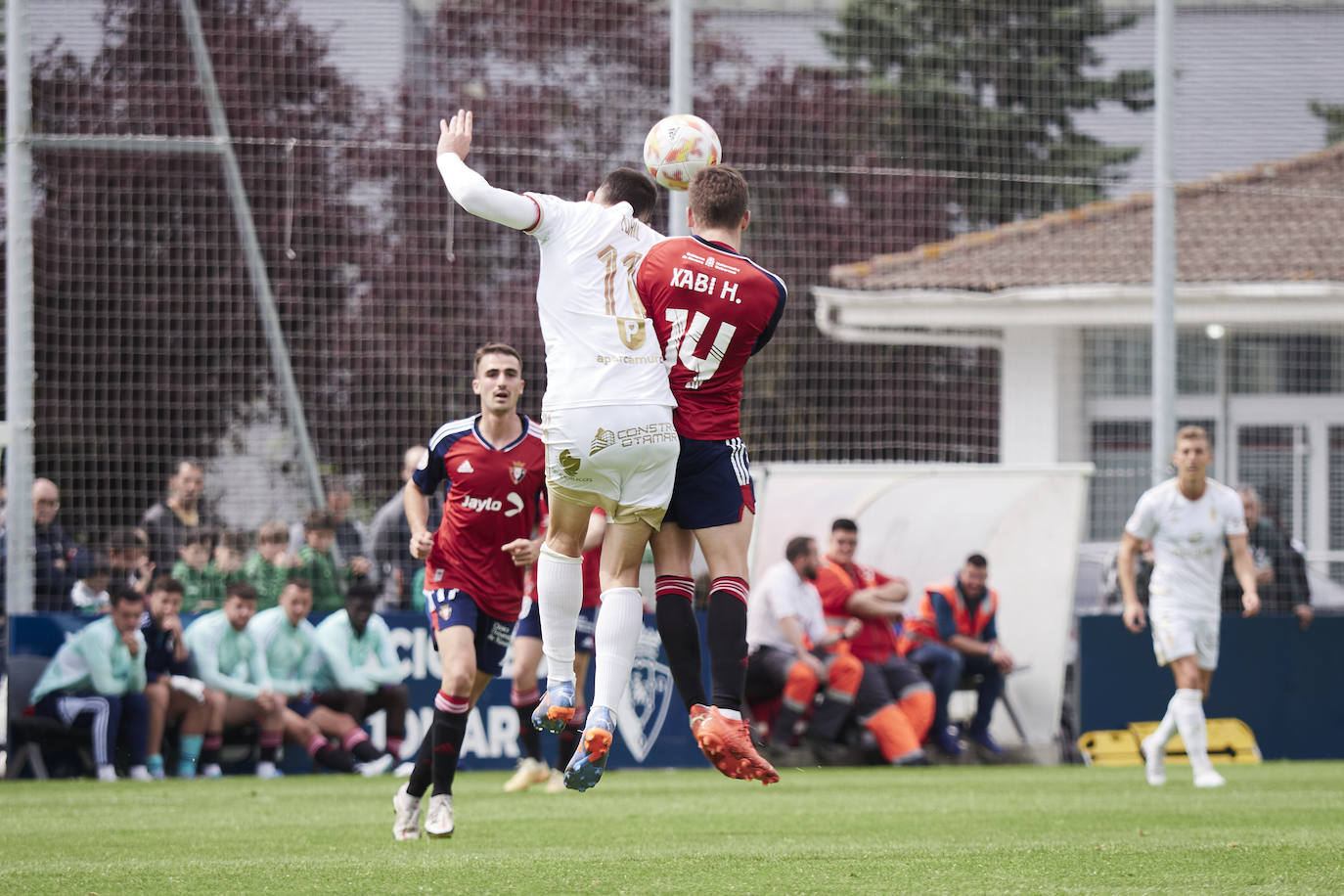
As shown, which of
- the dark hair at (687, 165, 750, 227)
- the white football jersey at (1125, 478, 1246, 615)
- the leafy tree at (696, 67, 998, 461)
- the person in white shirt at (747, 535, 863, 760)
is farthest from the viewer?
the leafy tree at (696, 67, 998, 461)

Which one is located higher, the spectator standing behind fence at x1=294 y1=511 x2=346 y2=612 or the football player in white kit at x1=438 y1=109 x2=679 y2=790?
the football player in white kit at x1=438 y1=109 x2=679 y2=790

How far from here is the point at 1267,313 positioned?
57.4ft

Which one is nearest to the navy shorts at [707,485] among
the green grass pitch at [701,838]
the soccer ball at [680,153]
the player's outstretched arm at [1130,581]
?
the soccer ball at [680,153]

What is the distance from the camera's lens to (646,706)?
13.3m

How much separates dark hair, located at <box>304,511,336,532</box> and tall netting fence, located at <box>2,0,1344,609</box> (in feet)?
3.88

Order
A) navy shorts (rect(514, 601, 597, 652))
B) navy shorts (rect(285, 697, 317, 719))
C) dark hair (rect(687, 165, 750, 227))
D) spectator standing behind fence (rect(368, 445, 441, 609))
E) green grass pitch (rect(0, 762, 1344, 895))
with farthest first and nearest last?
1. spectator standing behind fence (rect(368, 445, 441, 609))
2. navy shorts (rect(285, 697, 317, 719))
3. navy shorts (rect(514, 601, 597, 652))
4. dark hair (rect(687, 165, 750, 227))
5. green grass pitch (rect(0, 762, 1344, 895))

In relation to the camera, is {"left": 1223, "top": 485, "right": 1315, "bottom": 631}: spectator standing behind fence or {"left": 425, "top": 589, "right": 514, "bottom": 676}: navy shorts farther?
{"left": 1223, "top": 485, "right": 1315, "bottom": 631}: spectator standing behind fence

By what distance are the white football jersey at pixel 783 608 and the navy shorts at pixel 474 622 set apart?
4.77 metres

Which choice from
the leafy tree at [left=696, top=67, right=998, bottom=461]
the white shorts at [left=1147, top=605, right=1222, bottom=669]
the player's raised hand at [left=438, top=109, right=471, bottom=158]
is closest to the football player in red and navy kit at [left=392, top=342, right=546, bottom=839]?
the player's raised hand at [left=438, top=109, right=471, bottom=158]

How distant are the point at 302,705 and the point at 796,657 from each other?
373 cm

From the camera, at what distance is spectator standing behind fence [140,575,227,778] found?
40.1ft

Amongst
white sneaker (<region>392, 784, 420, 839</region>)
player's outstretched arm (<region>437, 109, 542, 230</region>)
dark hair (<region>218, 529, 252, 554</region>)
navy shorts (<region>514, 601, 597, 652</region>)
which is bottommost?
white sneaker (<region>392, 784, 420, 839</region>)

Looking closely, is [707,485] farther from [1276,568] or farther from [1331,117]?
[1331,117]

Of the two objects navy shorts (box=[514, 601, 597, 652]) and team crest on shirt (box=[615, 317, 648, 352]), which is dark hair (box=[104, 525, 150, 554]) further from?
team crest on shirt (box=[615, 317, 648, 352])
